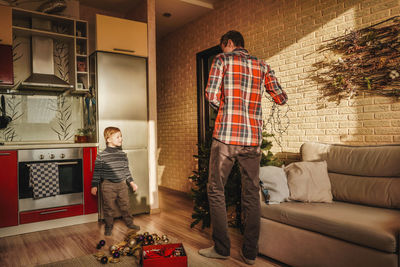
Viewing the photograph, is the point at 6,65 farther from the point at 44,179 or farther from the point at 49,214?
the point at 49,214

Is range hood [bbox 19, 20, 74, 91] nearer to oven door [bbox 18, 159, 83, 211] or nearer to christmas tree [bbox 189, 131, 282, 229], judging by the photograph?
oven door [bbox 18, 159, 83, 211]

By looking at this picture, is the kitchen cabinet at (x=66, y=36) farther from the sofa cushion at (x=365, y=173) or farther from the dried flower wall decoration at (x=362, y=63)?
the sofa cushion at (x=365, y=173)

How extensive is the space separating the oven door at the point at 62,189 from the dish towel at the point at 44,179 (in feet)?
0.19

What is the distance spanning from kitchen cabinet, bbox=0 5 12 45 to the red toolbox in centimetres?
270

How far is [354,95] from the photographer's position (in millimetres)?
2674

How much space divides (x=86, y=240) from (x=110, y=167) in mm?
720

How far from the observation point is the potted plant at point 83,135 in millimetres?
3703

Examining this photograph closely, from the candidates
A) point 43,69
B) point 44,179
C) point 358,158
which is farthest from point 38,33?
point 358,158

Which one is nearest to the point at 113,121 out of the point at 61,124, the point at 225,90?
the point at 61,124

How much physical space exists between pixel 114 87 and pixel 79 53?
688 mm

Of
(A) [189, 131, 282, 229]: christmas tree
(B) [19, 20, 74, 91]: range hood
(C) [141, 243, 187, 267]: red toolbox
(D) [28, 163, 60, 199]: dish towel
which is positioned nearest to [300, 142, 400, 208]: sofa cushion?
(A) [189, 131, 282, 229]: christmas tree

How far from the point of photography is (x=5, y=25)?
3.11 m

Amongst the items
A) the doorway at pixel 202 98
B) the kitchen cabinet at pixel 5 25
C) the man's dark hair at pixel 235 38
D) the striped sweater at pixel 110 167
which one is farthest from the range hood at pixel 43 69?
the man's dark hair at pixel 235 38

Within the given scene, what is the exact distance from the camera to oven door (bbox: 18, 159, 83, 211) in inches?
118
